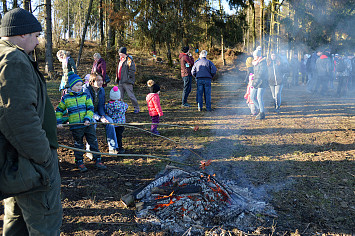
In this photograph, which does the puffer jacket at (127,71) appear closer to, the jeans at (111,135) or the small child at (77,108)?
the jeans at (111,135)

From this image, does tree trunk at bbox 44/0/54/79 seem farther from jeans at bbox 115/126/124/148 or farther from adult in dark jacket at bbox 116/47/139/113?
jeans at bbox 115/126/124/148

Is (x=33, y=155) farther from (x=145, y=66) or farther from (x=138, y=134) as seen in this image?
(x=145, y=66)

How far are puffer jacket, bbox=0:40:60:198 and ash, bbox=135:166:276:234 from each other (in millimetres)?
1883

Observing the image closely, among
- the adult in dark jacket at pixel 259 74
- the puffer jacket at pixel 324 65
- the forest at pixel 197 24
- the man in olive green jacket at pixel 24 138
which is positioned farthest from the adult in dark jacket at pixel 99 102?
the puffer jacket at pixel 324 65

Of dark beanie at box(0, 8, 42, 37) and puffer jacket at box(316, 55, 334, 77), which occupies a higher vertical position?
puffer jacket at box(316, 55, 334, 77)

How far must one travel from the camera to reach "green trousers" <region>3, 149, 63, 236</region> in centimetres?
211

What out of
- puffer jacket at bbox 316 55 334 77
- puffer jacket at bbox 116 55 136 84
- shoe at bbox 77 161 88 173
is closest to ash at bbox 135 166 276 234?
shoe at bbox 77 161 88 173

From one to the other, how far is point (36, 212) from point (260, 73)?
7441 mm

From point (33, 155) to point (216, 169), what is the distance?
372 centimetres

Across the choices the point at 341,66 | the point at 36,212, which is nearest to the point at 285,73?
the point at 341,66

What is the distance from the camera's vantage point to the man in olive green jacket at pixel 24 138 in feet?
6.29

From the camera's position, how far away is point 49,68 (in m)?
15.3

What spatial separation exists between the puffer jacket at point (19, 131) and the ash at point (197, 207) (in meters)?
1.88

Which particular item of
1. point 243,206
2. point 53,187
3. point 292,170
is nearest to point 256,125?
point 292,170
